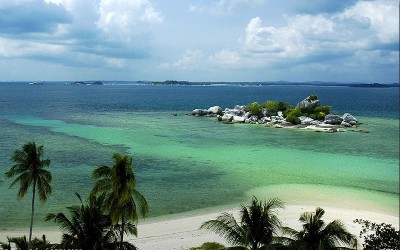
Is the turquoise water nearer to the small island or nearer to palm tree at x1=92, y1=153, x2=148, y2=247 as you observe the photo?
the small island

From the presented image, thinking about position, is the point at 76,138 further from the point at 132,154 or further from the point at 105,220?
the point at 105,220

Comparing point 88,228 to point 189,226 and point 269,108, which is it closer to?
point 189,226

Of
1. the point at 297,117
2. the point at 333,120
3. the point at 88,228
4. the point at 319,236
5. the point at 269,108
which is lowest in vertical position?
the point at 333,120

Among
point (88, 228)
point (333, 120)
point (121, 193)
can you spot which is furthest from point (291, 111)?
point (88, 228)

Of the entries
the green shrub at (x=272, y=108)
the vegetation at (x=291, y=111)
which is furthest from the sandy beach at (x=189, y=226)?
the green shrub at (x=272, y=108)

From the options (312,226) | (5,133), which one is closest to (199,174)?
(312,226)

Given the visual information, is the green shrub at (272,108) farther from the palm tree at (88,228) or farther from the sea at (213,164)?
the palm tree at (88,228)
